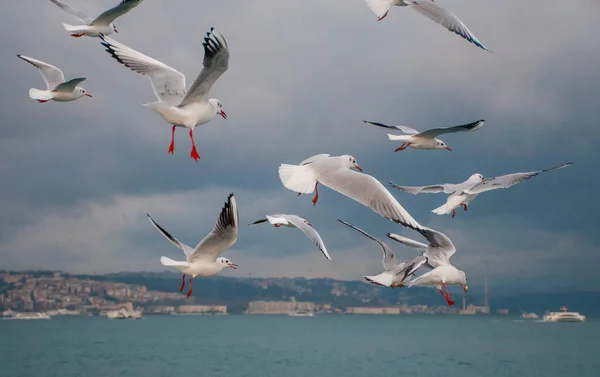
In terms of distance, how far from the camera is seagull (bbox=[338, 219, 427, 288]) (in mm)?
13602

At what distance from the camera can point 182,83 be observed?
1412cm

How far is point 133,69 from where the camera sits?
1428 cm

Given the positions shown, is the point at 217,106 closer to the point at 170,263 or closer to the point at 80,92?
the point at 170,263

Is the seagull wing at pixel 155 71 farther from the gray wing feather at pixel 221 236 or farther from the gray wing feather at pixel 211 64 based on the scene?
the gray wing feather at pixel 221 236

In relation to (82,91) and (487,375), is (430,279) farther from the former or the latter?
(487,375)

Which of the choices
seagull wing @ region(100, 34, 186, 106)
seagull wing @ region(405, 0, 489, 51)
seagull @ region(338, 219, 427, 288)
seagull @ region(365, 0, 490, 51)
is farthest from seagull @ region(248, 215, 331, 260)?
seagull wing @ region(405, 0, 489, 51)

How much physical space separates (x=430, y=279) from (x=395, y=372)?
1922 inches

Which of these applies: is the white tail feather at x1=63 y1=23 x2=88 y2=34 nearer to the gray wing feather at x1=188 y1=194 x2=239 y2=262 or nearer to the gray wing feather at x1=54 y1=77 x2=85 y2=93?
the gray wing feather at x1=54 y1=77 x2=85 y2=93

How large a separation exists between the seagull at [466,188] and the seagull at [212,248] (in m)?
4.09

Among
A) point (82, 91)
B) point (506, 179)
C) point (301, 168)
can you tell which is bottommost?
point (301, 168)

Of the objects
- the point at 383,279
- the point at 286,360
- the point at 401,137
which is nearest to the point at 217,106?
the point at 401,137

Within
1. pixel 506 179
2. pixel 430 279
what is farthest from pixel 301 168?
pixel 506 179

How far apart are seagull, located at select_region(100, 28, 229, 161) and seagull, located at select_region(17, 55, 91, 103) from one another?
5.29ft

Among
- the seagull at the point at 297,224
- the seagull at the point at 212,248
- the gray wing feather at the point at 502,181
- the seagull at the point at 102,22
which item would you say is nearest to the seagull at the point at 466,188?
the gray wing feather at the point at 502,181
